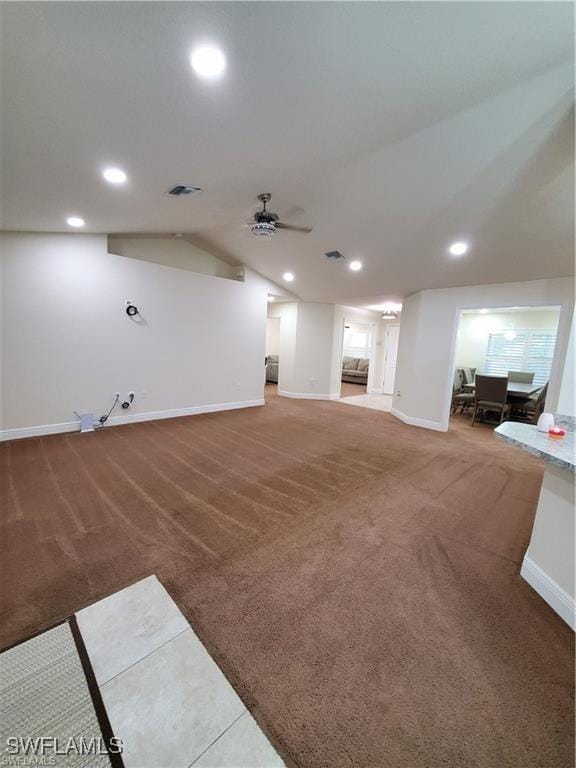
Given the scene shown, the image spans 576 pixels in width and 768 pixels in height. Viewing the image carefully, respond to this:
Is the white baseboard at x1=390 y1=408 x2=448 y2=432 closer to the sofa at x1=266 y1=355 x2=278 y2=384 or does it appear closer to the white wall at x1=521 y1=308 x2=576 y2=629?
the white wall at x1=521 y1=308 x2=576 y2=629

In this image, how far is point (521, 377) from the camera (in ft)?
21.9

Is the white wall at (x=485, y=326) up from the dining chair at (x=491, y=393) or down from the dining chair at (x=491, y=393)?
up

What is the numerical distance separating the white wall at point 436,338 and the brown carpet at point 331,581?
1.82 meters

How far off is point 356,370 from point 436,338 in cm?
504

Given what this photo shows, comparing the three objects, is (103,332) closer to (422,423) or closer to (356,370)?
(422,423)

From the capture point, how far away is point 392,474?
3.30 metres

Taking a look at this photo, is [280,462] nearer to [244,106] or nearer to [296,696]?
[296,696]

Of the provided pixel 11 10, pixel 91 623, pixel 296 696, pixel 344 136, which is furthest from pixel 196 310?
pixel 296 696

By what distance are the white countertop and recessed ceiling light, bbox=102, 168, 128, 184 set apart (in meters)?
3.43

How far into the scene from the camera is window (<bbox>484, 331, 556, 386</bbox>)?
669cm

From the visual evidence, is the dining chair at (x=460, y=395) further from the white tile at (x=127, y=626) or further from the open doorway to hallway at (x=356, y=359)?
the white tile at (x=127, y=626)

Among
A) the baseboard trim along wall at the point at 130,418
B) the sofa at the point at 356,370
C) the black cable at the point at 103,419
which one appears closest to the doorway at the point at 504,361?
the sofa at the point at 356,370

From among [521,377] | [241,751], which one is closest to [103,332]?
[241,751]

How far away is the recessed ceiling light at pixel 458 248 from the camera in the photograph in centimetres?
369
